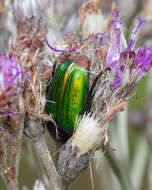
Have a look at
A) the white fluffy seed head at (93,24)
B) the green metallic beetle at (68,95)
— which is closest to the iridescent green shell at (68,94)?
the green metallic beetle at (68,95)

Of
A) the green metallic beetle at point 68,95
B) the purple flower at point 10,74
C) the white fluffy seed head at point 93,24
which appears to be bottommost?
the green metallic beetle at point 68,95

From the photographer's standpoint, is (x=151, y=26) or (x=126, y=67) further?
(x=151, y=26)

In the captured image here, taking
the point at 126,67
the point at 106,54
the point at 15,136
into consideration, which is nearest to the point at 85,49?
the point at 106,54

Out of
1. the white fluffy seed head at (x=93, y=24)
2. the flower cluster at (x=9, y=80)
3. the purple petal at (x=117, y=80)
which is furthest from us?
the white fluffy seed head at (x=93, y=24)

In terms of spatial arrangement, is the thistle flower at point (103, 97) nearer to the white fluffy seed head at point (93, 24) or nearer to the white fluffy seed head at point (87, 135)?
the white fluffy seed head at point (87, 135)

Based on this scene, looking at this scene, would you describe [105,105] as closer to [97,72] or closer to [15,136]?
[97,72]

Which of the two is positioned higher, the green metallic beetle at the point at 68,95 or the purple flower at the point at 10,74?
the purple flower at the point at 10,74

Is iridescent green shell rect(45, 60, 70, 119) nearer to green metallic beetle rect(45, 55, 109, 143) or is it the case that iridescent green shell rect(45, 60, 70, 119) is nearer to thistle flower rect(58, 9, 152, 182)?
green metallic beetle rect(45, 55, 109, 143)
